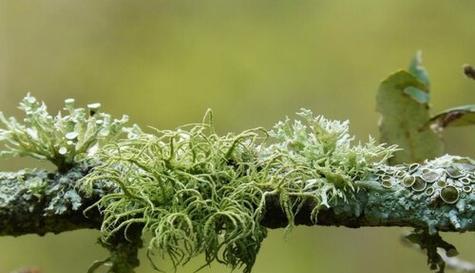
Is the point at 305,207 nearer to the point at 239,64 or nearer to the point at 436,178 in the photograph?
the point at 436,178

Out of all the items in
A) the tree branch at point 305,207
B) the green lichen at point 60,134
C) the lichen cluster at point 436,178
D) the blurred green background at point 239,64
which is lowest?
the tree branch at point 305,207

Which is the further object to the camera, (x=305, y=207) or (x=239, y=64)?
(x=239, y=64)

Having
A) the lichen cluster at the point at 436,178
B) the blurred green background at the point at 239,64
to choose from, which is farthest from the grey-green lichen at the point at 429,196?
the blurred green background at the point at 239,64

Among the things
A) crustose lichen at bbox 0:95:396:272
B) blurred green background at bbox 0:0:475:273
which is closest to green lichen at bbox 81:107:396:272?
crustose lichen at bbox 0:95:396:272

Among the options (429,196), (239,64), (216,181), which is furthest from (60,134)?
(239,64)

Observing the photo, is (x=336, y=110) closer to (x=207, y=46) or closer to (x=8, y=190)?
(x=207, y=46)

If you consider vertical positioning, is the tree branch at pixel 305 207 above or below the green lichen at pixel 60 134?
below

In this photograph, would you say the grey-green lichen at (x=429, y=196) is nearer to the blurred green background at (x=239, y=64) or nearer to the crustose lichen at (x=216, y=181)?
the crustose lichen at (x=216, y=181)

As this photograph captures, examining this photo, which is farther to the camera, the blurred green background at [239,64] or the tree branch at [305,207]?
the blurred green background at [239,64]
